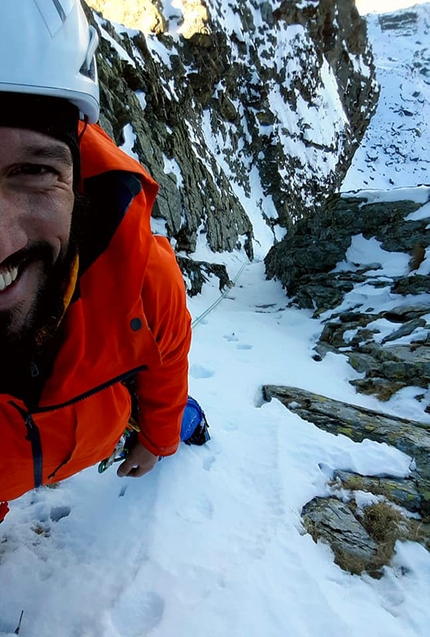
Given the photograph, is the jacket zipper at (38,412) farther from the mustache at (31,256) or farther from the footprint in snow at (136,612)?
the footprint in snow at (136,612)

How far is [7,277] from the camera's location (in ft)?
3.63

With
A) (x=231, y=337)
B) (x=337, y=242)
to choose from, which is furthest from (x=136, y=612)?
(x=337, y=242)

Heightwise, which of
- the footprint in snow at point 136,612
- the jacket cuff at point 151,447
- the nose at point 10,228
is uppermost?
the nose at point 10,228

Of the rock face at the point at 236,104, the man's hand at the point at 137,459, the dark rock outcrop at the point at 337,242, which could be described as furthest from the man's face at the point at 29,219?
the rock face at the point at 236,104

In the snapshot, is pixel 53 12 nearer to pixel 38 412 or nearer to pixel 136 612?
pixel 38 412

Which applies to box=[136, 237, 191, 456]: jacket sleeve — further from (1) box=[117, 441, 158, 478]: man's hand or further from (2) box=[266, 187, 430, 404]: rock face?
(2) box=[266, 187, 430, 404]: rock face

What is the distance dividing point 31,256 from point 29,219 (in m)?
0.11

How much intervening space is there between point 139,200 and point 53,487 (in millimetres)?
2070

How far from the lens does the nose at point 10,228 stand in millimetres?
1045

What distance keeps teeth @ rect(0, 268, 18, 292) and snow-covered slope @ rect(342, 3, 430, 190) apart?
51882 mm

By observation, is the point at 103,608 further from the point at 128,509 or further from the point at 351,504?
the point at 351,504

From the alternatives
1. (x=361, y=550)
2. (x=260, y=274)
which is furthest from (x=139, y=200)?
(x=260, y=274)

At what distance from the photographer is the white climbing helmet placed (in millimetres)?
1128

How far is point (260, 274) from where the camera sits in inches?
574
